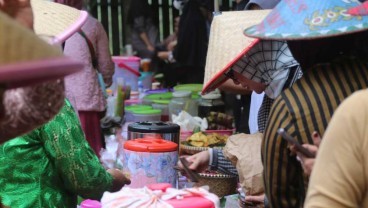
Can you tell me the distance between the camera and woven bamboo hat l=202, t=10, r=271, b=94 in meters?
2.63

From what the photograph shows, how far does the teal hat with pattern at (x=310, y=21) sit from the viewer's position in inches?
74.1

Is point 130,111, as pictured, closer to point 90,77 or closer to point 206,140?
point 90,77

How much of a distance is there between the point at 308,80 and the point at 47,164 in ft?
3.45

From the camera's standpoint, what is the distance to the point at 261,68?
2617 mm

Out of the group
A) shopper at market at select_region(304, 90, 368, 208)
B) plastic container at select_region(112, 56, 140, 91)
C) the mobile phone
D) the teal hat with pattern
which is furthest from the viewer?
plastic container at select_region(112, 56, 140, 91)

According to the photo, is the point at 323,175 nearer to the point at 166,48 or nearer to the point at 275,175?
the point at 275,175

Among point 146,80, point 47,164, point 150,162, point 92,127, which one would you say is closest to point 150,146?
point 150,162

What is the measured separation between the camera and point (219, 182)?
3.16 m

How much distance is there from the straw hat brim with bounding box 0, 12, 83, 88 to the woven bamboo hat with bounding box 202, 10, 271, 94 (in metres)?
1.54

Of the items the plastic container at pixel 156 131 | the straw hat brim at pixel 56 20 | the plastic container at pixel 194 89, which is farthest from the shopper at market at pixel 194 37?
the straw hat brim at pixel 56 20

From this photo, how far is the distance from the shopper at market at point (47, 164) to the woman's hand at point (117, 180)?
233mm

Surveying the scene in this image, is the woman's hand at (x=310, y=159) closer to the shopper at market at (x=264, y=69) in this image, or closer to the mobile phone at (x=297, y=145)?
the mobile phone at (x=297, y=145)

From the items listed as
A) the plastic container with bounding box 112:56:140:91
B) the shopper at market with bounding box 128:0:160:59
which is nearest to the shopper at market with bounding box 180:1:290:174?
the plastic container with bounding box 112:56:140:91

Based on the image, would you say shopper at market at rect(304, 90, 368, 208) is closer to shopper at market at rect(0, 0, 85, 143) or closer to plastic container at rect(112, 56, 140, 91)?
shopper at market at rect(0, 0, 85, 143)
